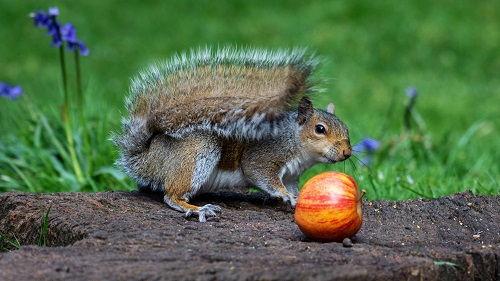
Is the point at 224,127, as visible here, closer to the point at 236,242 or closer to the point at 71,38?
the point at 236,242

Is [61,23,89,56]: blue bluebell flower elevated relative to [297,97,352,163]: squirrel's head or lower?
elevated

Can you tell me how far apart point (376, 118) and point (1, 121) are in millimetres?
3561

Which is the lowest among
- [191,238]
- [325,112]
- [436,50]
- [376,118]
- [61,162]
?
[191,238]

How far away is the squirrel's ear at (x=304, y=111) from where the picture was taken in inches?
182

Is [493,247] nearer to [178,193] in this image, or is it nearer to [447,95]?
[178,193]

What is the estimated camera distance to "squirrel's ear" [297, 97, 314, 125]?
4.62 m

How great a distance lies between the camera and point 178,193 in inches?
175

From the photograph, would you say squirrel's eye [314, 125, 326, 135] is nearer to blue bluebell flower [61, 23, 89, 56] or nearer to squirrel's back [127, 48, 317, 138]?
squirrel's back [127, 48, 317, 138]

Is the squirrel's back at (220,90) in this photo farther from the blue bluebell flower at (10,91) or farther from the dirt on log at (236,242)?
the blue bluebell flower at (10,91)

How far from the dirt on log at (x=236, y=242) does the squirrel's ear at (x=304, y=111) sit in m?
0.50

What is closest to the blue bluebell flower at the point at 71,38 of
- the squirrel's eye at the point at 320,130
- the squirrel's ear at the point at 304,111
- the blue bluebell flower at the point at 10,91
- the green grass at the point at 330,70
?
the green grass at the point at 330,70

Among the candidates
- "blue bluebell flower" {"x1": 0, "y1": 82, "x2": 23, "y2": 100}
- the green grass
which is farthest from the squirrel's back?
"blue bluebell flower" {"x1": 0, "y1": 82, "x2": 23, "y2": 100}

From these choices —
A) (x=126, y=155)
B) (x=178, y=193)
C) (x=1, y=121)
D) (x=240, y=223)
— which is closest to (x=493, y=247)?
(x=240, y=223)

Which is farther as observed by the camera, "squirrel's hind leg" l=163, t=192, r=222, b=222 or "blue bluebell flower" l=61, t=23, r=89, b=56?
"blue bluebell flower" l=61, t=23, r=89, b=56
